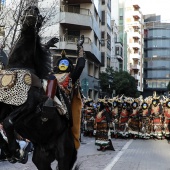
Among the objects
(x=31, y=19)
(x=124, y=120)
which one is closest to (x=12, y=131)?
(x=31, y=19)

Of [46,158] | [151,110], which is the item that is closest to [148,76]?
[151,110]

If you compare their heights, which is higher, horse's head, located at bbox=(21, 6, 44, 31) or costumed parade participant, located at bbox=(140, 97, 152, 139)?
horse's head, located at bbox=(21, 6, 44, 31)

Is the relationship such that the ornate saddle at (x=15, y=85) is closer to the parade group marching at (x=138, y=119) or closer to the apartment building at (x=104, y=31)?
the parade group marching at (x=138, y=119)

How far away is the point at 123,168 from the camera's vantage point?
10.5m

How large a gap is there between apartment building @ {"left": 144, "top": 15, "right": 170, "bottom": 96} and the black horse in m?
102

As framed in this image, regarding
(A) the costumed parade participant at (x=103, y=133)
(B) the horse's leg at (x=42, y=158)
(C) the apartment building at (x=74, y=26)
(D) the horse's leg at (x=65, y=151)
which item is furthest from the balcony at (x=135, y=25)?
(B) the horse's leg at (x=42, y=158)

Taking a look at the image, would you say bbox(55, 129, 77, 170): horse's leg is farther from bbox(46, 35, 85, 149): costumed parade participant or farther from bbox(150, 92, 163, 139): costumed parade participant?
bbox(150, 92, 163, 139): costumed parade participant

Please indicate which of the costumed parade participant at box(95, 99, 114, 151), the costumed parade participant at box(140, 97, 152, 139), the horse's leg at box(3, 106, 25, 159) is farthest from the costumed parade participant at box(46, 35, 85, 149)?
the costumed parade participant at box(140, 97, 152, 139)

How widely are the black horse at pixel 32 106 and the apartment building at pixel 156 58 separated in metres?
102

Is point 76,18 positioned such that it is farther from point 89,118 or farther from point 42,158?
point 42,158

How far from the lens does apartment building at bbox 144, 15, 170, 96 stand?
347ft

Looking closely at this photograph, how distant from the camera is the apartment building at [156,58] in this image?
347ft

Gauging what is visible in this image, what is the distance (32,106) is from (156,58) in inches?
4099

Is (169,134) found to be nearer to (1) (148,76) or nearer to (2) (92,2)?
(2) (92,2)
